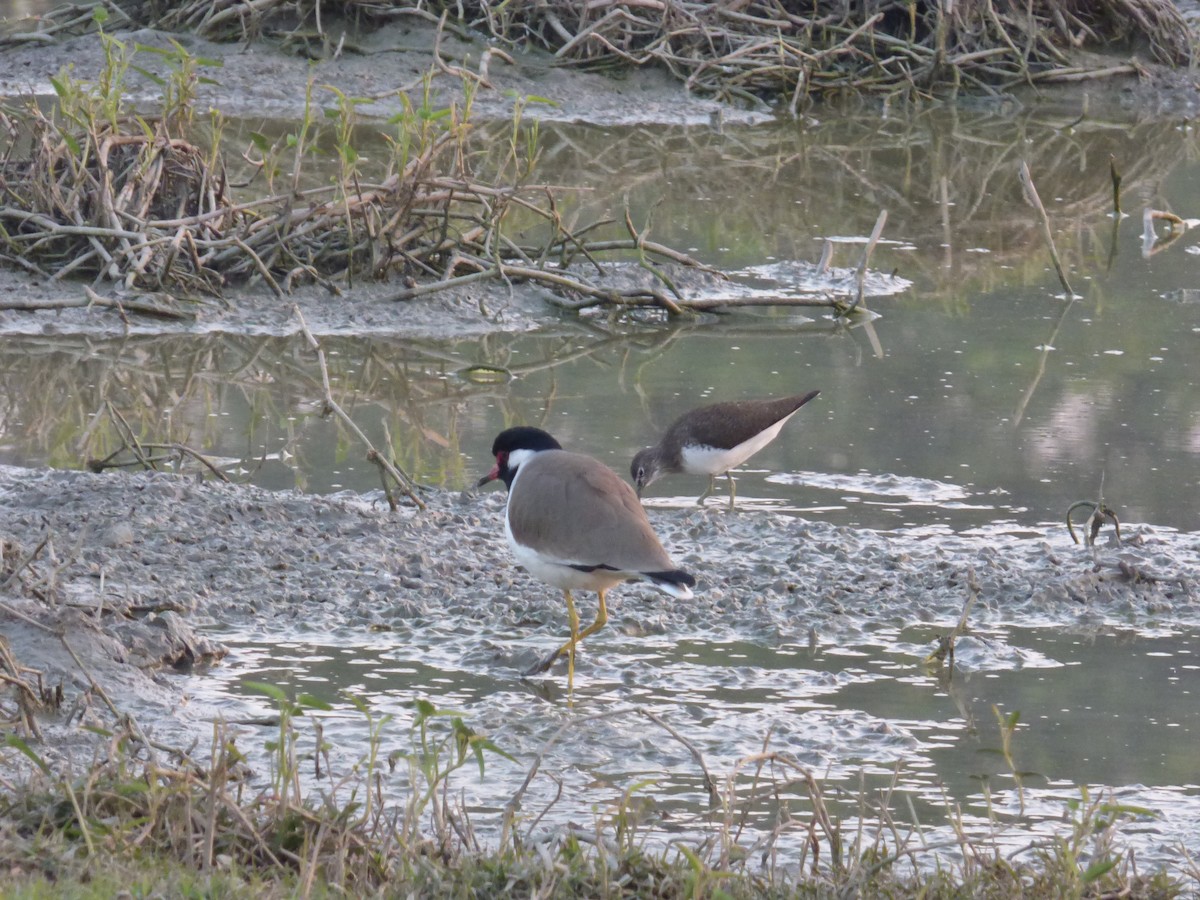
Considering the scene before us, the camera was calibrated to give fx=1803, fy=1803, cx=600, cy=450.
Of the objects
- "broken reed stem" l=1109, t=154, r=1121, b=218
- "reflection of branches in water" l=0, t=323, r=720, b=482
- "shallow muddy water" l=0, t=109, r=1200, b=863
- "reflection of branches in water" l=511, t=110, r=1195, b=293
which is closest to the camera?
"shallow muddy water" l=0, t=109, r=1200, b=863

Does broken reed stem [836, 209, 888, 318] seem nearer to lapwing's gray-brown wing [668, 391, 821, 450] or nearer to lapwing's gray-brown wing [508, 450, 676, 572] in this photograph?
lapwing's gray-brown wing [668, 391, 821, 450]

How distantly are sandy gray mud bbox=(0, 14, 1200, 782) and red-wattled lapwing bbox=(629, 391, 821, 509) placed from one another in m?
0.20

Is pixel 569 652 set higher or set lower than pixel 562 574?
lower

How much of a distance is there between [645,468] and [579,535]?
1790mm

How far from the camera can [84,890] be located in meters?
→ 3.06

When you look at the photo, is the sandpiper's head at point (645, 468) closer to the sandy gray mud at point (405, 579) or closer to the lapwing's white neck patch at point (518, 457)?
the sandy gray mud at point (405, 579)

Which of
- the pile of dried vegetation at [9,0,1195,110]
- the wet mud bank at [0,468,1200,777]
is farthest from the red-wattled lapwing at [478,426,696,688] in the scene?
the pile of dried vegetation at [9,0,1195,110]

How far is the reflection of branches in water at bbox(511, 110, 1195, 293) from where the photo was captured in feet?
35.3

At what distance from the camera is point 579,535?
4730mm

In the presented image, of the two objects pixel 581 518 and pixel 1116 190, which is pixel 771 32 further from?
pixel 581 518

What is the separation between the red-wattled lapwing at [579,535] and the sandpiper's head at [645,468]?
1335 mm

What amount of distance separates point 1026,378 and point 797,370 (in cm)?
102

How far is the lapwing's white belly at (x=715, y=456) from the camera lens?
6387mm

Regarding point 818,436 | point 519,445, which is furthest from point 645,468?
point 519,445
